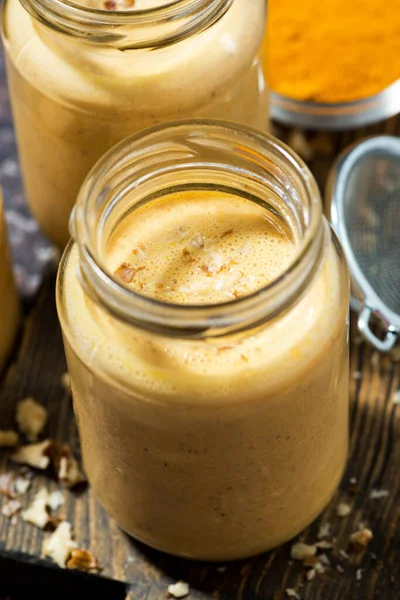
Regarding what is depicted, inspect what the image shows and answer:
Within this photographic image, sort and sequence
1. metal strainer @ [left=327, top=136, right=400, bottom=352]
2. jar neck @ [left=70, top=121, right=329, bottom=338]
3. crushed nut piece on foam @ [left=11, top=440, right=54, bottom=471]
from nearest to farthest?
1. jar neck @ [left=70, top=121, right=329, bottom=338]
2. crushed nut piece on foam @ [left=11, top=440, right=54, bottom=471]
3. metal strainer @ [left=327, top=136, right=400, bottom=352]

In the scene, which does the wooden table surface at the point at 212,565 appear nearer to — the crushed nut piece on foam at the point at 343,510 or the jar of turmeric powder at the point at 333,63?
the crushed nut piece on foam at the point at 343,510

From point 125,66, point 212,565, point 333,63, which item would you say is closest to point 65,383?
point 212,565

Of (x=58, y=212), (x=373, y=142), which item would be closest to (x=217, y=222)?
(x=58, y=212)

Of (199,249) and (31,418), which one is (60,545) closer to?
(31,418)

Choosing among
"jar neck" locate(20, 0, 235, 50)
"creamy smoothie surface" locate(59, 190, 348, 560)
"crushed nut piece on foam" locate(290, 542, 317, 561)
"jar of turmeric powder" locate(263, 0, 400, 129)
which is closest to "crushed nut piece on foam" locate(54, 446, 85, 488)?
"creamy smoothie surface" locate(59, 190, 348, 560)

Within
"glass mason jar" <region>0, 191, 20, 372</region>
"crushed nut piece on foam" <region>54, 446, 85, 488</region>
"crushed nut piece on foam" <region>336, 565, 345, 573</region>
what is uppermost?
"glass mason jar" <region>0, 191, 20, 372</region>

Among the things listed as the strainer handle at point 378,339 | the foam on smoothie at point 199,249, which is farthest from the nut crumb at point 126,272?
the strainer handle at point 378,339

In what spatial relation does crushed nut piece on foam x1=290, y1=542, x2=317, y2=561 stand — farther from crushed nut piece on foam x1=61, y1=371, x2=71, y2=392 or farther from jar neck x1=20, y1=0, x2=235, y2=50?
jar neck x1=20, y1=0, x2=235, y2=50
